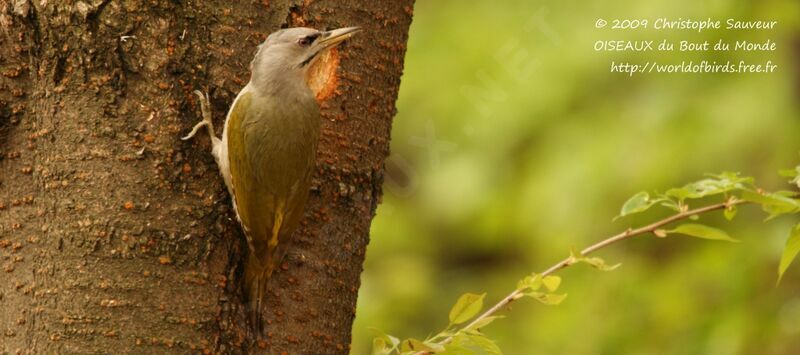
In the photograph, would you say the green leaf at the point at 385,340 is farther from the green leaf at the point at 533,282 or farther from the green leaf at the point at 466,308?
the green leaf at the point at 533,282

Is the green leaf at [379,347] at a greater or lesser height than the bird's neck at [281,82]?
lesser

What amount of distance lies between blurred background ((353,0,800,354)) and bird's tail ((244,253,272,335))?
2155mm

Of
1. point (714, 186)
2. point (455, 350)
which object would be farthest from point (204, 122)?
point (714, 186)

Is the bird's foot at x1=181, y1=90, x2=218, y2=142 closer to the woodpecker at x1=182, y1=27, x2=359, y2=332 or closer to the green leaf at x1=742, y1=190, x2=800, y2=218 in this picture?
the woodpecker at x1=182, y1=27, x2=359, y2=332

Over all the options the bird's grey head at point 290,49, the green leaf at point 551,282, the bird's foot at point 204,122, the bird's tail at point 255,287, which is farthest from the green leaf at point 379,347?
the bird's grey head at point 290,49

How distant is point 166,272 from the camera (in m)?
2.38

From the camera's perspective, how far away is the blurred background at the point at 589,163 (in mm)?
4344

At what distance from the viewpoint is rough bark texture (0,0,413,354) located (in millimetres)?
2369

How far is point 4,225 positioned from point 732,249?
9.15 ft

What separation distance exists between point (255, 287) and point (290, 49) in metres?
0.70

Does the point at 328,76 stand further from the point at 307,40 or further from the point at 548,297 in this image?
the point at 548,297

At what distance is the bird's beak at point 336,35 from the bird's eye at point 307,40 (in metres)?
0.03

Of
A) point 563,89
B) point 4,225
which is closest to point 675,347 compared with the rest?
point 563,89

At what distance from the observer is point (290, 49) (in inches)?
113
